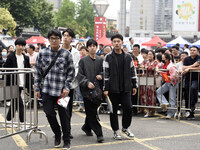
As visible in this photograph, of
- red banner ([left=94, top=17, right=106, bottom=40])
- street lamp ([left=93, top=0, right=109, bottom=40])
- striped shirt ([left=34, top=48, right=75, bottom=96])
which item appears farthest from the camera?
red banner ([left=94, top=17, right=106, bottom=40])

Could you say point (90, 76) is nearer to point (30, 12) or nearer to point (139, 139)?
point (139, 139)

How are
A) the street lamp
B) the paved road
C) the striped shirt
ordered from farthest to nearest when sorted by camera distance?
the street lamp < the paved road < the striped shirt

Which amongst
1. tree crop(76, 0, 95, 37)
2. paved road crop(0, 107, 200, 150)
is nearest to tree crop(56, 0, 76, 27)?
tree crop(76, 0, 95, 37)

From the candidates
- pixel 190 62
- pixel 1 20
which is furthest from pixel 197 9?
pixel 190 62

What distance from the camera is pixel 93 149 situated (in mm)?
5125

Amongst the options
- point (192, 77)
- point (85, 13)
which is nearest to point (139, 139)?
point (192, 77)

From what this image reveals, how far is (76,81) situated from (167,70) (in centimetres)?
296

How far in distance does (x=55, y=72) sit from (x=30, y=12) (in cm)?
3603

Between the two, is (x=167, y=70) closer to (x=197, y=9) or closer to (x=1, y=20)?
(x=1, y=20)

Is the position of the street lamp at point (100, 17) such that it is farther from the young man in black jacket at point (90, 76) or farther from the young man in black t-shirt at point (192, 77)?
the young man in black jacket at point (90, 76)

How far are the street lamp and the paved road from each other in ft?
40.7

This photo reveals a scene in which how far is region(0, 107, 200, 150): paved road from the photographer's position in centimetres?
526

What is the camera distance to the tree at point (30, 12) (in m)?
37.8

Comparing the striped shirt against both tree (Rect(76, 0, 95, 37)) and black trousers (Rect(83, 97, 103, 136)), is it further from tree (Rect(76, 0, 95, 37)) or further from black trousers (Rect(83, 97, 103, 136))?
tree (Rect(76, 0, 95, 37))
